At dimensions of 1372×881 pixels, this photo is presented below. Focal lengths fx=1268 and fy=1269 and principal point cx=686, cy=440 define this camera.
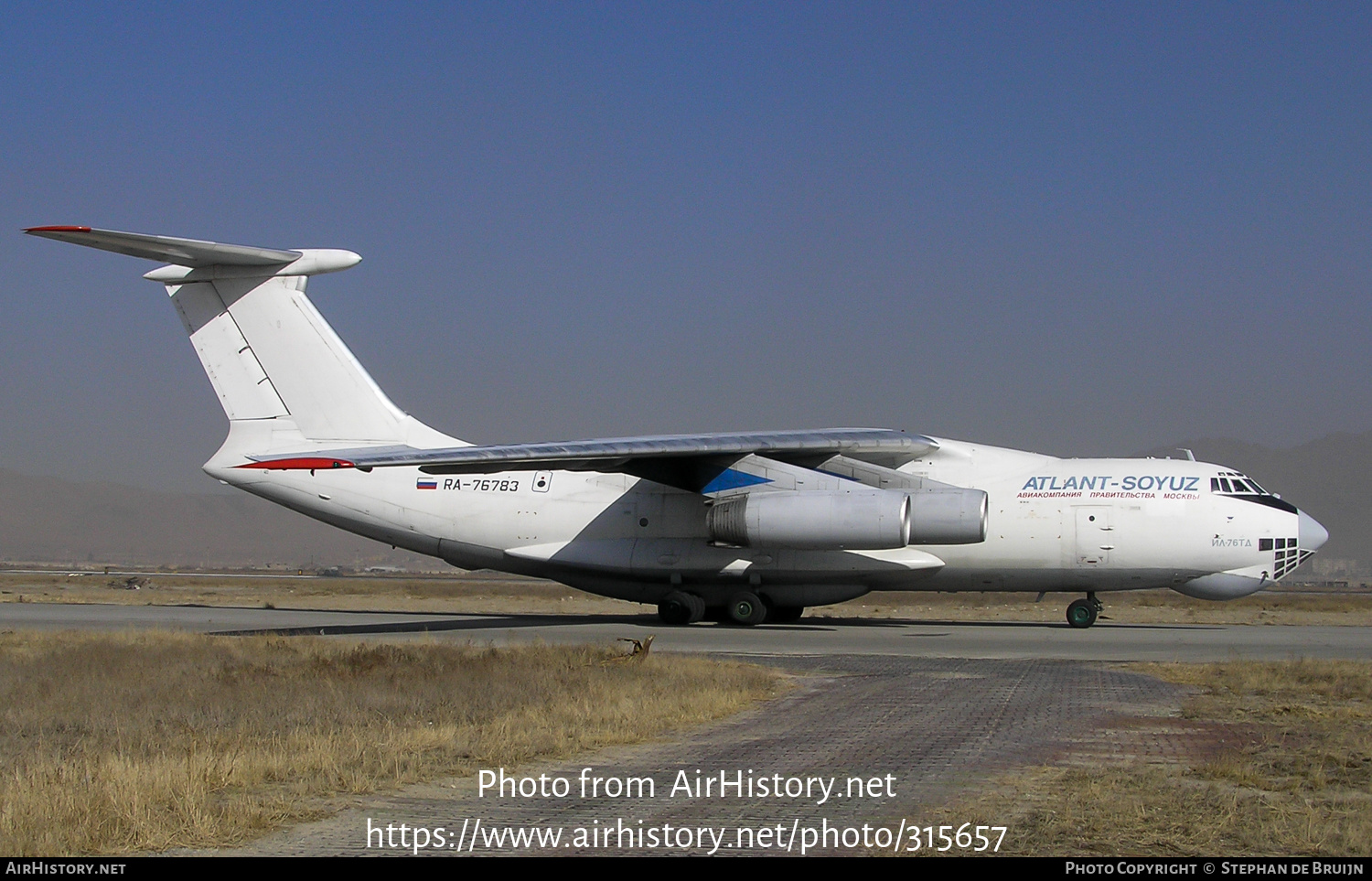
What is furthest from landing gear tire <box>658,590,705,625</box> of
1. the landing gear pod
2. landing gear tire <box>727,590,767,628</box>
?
the landing gear pod

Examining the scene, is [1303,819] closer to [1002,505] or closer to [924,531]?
[924,531]

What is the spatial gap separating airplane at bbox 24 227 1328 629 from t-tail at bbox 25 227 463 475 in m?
0.03

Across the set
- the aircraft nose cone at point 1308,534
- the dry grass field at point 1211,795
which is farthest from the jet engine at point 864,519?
the dry grass field at point 1211,795

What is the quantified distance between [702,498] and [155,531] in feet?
537

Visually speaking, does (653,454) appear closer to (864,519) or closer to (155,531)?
Result: (864,519)

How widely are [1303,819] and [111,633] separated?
15210mm

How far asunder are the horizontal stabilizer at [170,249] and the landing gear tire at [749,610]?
30.2 feet

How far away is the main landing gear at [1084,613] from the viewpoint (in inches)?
800

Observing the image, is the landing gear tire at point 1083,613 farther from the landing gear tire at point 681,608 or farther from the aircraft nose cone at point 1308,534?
the landing gear tire at point 681,608

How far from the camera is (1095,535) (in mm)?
19422

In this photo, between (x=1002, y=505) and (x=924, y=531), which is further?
(x=1002, y=505)

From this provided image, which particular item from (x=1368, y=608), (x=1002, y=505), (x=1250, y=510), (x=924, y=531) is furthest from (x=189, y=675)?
(x=1368, y=608)

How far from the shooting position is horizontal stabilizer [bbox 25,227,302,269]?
1620 centimetres

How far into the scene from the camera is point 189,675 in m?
11.4
